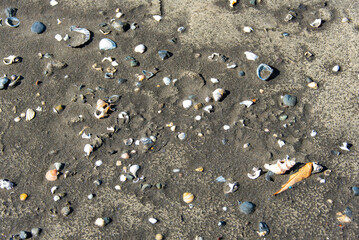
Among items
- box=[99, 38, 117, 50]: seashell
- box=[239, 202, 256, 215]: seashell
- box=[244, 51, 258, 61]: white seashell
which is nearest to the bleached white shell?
box=[244, 51, 258, 61]: white seashell

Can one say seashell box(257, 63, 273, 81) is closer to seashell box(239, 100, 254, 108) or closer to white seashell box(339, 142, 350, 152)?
seashell box(239, 100, 254, 108)

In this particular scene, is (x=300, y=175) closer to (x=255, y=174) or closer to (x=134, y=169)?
(x=255, y=174)

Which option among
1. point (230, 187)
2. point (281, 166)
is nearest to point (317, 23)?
point (281, 166)

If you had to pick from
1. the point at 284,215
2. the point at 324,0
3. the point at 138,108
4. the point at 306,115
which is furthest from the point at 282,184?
the point at 324,0

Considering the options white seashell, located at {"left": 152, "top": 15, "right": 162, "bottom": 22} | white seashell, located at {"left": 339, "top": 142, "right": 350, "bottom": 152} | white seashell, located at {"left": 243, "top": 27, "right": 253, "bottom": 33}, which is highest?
white seashell, located at {"left": 243, "top": 27, "right": 253, "bottom": 33}

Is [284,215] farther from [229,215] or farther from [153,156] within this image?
[153,156]

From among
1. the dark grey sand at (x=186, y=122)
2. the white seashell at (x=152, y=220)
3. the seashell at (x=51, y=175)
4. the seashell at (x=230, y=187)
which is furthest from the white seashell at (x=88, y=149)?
the seashell at (x=230, y=187)
